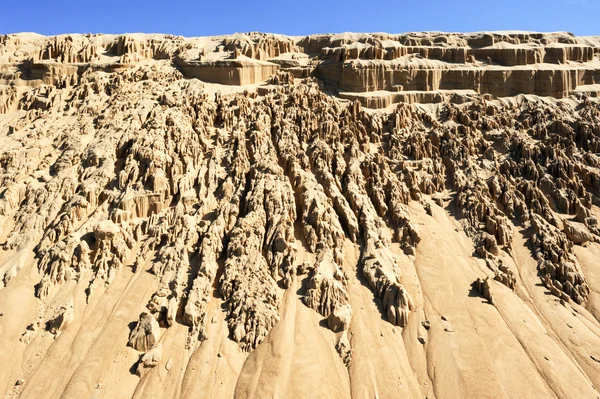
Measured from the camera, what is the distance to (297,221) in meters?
27.2

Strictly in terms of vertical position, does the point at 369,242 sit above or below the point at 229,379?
above

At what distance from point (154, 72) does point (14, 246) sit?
936 inches

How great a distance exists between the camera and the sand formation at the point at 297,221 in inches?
774

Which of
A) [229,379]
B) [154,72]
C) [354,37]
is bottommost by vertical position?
[229,379]

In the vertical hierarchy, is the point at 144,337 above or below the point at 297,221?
below

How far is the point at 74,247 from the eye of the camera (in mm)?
23562

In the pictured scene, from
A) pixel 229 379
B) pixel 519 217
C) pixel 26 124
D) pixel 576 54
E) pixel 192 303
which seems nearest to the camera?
pixel 229 379

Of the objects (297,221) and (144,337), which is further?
(297,221)

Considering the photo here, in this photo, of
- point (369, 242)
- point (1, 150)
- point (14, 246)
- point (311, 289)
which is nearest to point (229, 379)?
point (311, 289)

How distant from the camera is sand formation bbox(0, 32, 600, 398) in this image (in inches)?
774

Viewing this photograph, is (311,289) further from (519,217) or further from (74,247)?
(519,217)

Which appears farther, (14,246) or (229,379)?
(14,246)

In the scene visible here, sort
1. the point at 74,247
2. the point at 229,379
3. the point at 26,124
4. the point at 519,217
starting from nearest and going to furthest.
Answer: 1. the point at 229,379
2. the point at 74,247
3. the point at 519,217
4. the point at 26,124

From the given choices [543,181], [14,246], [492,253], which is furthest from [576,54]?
[14,246]
